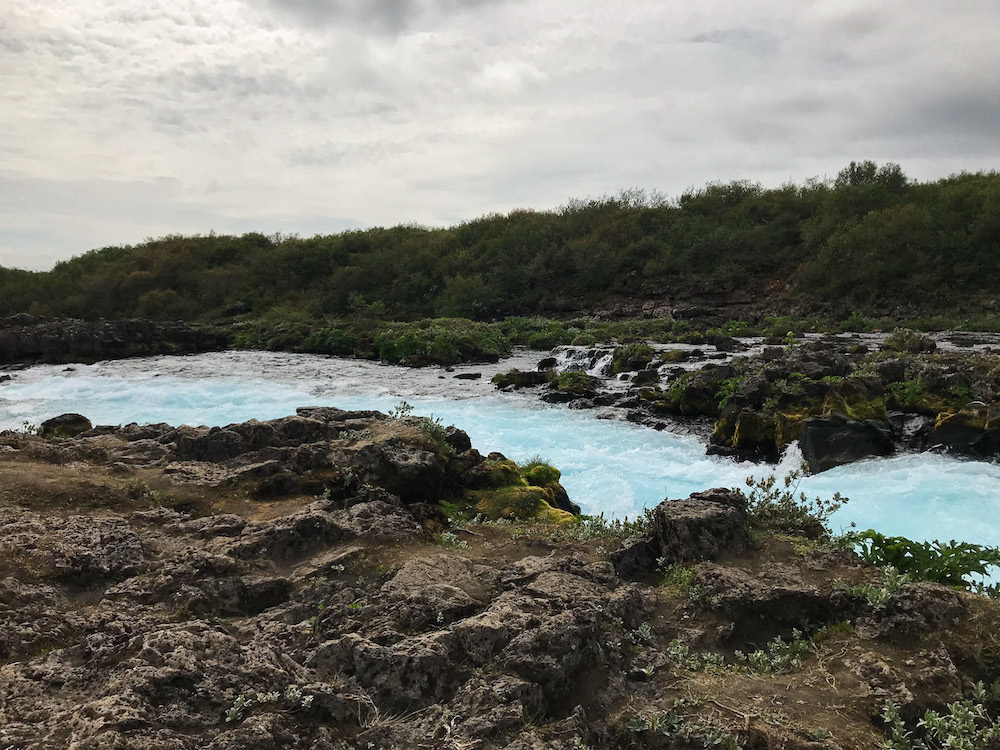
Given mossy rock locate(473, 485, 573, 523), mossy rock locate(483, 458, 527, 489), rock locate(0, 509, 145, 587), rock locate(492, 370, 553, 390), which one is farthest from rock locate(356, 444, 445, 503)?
rock locate(492, 370, 553, 390)

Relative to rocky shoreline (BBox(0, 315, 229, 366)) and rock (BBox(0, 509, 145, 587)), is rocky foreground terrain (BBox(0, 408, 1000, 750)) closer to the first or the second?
rock (BBox(0, 509, 145, 587))

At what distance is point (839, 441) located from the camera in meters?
11.9

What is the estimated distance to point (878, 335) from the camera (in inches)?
1065

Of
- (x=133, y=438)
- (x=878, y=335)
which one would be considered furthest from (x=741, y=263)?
(x=133, y=438)

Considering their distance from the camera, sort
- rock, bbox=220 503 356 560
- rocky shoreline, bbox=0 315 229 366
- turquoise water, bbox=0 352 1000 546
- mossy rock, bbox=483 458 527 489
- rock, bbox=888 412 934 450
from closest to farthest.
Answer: rock, bbox=220 503 356 560, mossy rock, bbox=483 458 527 489, turquoise water, bbox=0 352 1000 546, rock, bbox=888 412 934 450, rocky shoreline, bbox=0 315 229 366

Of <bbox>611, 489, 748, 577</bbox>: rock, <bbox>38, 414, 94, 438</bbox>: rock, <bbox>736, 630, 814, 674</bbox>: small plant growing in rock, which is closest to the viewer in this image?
<bbox>736, 630, 814, 674</bbox>: small plant growing in rock

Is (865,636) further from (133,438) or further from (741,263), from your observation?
(741,263)

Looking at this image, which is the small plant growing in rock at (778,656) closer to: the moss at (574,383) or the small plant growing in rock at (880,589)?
the small plant growing in rock at (880,589)

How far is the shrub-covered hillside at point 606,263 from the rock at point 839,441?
26390mm

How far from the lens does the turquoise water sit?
1001 centimetres

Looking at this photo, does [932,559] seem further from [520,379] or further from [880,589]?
[520,379]

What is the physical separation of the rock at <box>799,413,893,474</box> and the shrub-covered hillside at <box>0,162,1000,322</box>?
26.4 metres

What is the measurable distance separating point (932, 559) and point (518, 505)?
4.35 meters

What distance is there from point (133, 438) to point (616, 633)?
26.4ft
